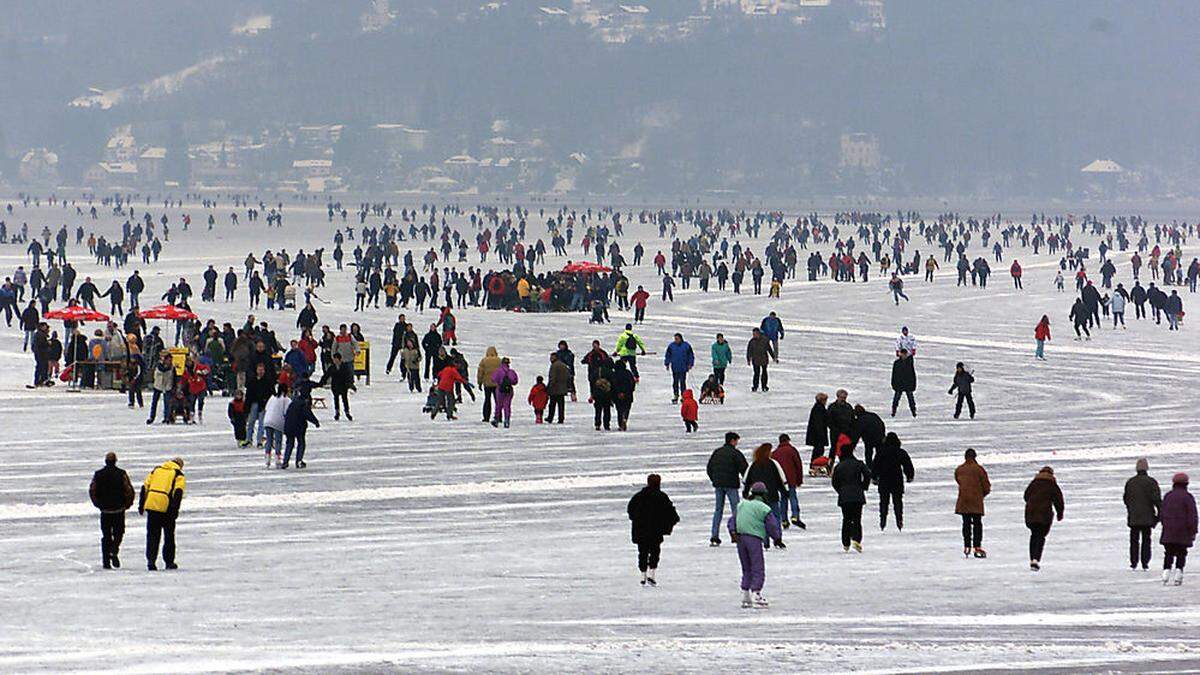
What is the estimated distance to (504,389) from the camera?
27.8 meters

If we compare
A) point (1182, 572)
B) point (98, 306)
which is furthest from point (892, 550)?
point (98, 306)

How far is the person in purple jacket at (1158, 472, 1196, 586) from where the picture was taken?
16688 mm

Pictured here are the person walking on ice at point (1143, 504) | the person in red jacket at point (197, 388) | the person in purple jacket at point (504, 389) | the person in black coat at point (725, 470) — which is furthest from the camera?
the person in red jacket at point (197, 388)

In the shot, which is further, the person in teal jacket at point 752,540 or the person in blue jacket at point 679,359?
the person in blue jacket at point 679,359

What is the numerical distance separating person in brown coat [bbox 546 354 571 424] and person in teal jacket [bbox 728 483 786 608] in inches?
494

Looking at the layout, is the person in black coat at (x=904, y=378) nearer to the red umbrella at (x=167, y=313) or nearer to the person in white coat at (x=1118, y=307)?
the red umbrella at (x=167, y=313)

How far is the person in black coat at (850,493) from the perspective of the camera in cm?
1822

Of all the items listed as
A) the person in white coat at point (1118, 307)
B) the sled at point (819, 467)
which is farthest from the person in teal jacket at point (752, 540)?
the person in white coat at point (1118, 307)

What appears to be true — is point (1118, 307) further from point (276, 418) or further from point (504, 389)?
point (276, 418)

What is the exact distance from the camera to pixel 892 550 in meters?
18.8

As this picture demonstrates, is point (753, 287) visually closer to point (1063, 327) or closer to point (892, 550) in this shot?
point (1063, 327)

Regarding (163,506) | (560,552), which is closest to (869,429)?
(560,552)

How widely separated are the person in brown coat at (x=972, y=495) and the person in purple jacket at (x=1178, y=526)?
1.56m

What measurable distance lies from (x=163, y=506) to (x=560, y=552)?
361 centimetres
